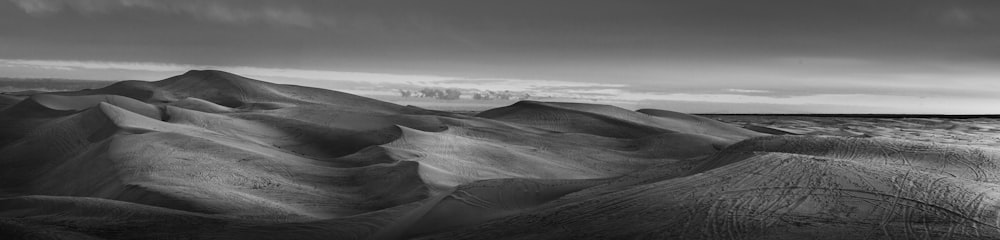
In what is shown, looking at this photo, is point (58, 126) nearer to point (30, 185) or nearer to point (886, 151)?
point (30, 185)

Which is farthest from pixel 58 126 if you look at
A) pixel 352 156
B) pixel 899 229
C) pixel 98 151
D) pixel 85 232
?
pixel 899 229

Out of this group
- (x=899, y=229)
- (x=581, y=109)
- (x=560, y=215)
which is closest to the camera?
(x=899, y=229)

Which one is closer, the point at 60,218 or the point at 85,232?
the point at 85,232

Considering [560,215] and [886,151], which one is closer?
[560,215]

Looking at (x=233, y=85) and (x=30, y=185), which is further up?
(x=233, y=85)

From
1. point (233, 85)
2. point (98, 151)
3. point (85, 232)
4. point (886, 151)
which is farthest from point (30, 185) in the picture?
point (886, 151)

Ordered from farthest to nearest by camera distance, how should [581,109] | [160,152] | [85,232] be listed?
[581,109]
[160,152]
[85,232]

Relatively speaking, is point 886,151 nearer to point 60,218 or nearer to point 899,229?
point 899,229
